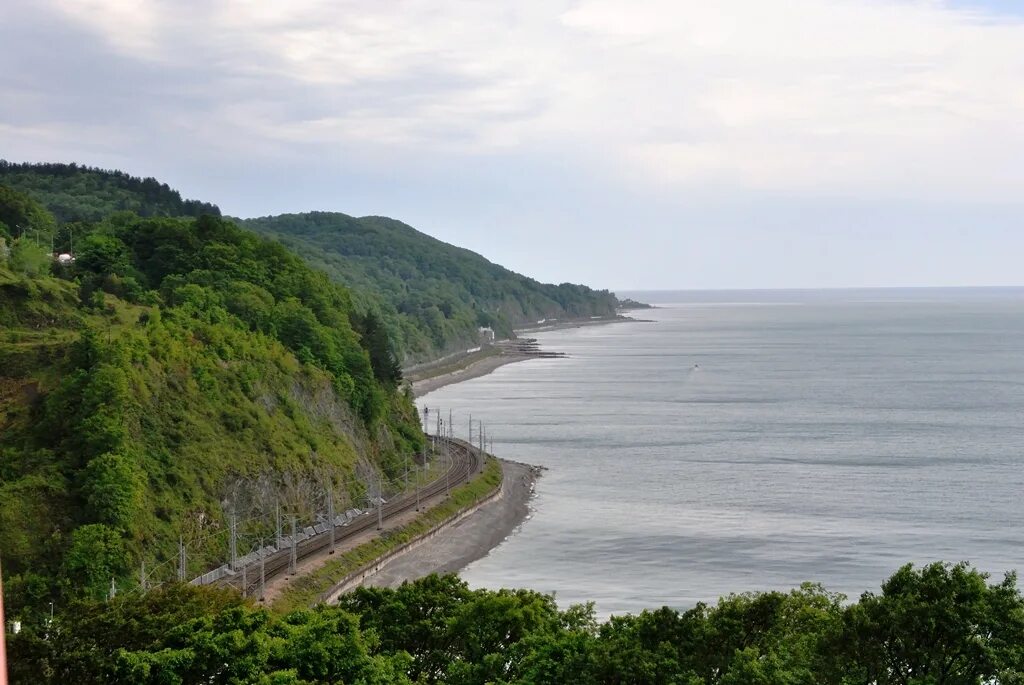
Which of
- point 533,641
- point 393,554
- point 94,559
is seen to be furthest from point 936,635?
point 393,554

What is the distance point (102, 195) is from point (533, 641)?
173m

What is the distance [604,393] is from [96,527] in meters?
108

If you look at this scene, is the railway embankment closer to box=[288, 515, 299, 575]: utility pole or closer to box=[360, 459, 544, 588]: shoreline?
box=[288, 515, 299, 575]: utility pole

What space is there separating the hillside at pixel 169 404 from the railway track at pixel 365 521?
214 cm

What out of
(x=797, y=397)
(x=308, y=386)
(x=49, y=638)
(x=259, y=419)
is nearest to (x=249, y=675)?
(x=49, y=638)

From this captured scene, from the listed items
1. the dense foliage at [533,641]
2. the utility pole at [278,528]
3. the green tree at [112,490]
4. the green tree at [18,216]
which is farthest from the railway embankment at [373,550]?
the green tree at [18,216]

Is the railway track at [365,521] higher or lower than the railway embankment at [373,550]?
higher

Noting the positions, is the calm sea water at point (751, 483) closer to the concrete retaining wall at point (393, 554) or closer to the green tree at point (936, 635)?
the concrete retaining wall at point (393, 554)

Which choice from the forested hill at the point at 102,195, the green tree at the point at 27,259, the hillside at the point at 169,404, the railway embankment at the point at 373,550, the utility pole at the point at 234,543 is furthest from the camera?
the forested hill at the point at 102,195

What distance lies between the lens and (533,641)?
31125 millimetres

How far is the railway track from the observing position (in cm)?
5700

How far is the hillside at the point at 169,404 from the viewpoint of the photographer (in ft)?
180

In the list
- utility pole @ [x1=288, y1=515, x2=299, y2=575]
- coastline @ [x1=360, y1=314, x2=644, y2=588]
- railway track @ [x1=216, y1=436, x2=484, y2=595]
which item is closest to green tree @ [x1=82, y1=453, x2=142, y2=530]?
railway track @ [x1=216, y1=436, x2=484, y2=595]

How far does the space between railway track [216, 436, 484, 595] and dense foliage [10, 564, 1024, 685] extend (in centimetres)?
1518
